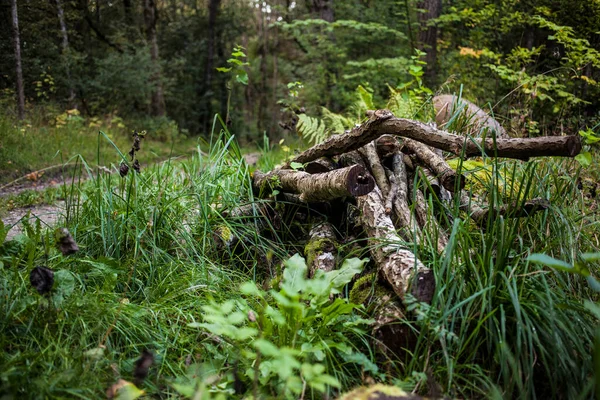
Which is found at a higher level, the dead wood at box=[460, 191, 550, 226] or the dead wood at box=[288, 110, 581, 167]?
the dead wood at box=[288, 110, 581, 167]

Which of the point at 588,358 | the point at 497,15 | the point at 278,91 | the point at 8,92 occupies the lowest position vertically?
the point at 278,91

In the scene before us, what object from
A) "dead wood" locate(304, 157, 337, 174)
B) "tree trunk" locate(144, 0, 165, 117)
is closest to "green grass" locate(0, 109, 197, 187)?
"tree trunk" locate(144, 0, 165, 117)

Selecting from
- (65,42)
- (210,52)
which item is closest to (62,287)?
(65,42)

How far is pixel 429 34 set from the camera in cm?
993

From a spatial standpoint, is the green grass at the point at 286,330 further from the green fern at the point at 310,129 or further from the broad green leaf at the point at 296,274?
the green fern at the point at 310,129

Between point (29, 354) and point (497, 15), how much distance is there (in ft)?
33.2

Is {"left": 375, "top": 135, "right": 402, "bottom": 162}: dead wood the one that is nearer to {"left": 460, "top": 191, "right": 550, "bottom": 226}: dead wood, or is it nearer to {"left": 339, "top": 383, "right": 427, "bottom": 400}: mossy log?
{"left": 460, "top": 191, "right": 550, "bottom": 226}: dead wood

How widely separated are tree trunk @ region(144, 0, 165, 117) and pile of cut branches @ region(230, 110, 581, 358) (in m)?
12.6

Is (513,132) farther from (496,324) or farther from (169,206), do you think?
(169,206)

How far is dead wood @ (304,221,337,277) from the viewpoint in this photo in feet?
9.70

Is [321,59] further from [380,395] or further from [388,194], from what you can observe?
[380,395]

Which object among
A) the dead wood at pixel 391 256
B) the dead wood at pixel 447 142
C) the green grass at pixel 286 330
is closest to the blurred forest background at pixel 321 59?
the dead wood at pixel 447 142

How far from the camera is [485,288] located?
2.01 metres

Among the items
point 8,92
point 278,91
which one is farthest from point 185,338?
point 278,91
